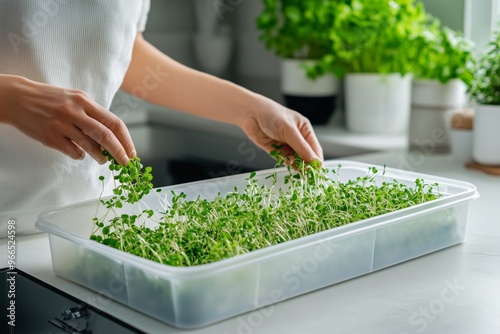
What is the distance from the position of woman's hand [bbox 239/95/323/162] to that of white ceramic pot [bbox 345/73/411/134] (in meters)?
0.92

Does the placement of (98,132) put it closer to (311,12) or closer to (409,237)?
(409,237)

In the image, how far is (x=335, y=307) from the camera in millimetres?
885

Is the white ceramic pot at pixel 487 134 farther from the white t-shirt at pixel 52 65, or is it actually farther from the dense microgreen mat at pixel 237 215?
the white t-shirt at pixel 52 65

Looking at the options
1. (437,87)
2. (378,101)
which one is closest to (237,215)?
(437,87)

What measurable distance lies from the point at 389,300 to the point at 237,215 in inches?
9.0

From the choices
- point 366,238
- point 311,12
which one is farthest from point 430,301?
point 311,12

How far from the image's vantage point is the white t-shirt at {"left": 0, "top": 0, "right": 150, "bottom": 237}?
3.72 ft

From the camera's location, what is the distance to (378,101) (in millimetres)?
2168

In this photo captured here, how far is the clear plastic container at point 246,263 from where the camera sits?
0.81 meters

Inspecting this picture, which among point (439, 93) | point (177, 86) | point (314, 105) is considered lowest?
point (314, 105)

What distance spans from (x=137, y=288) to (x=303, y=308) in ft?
0.62

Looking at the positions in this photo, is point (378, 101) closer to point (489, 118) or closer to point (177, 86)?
point (489, 118)

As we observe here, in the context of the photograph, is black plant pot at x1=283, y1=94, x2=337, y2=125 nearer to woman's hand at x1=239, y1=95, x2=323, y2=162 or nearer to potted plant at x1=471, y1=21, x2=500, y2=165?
potted plant at x1=471, y1=21, x2=500, y2=165

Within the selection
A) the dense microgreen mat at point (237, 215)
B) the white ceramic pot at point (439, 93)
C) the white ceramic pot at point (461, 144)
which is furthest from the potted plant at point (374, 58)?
the dense microgreen mat at point (237, 215)
